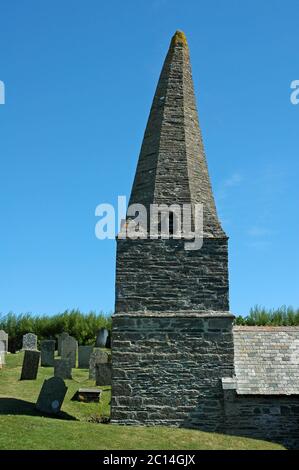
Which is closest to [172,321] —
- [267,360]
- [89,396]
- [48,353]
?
[267,360]

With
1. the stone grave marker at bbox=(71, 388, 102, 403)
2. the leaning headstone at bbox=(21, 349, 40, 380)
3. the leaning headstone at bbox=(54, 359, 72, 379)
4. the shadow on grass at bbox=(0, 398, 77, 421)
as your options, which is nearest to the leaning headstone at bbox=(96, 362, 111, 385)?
the leaning headstone at bbox=(54, 359, 72, 379)

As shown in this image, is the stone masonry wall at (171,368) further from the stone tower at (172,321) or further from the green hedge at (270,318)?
the green hedge at (270,318)

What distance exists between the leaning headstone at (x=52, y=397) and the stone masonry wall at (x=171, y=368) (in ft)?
5.83

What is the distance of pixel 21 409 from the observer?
1534 cm

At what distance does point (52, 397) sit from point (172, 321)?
405cm

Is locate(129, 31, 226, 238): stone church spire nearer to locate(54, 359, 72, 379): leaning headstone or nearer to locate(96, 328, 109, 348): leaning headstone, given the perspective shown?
locate(54, 359, 72, 379): leaning headstone

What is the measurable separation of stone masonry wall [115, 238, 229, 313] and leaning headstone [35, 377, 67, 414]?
2.75m

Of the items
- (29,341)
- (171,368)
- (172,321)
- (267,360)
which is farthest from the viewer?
(29,341)

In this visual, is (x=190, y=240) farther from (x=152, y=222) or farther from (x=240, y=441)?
(x=240, y=441)

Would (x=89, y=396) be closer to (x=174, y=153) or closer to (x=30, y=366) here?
(x=30, y=366)

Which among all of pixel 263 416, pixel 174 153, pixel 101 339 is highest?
pixel 174 153

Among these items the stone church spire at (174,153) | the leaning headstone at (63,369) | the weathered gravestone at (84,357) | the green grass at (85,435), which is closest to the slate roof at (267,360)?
the green grass at (85,435)

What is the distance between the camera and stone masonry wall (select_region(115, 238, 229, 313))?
50.1 ft
